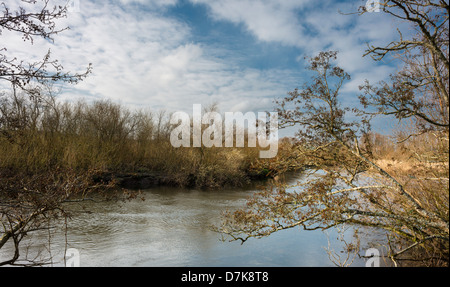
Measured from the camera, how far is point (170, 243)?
29.9 feet

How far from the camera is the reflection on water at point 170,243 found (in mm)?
7816

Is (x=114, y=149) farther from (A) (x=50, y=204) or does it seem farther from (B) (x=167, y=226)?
(A) (x=50, y=204)

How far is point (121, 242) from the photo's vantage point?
9.08 m

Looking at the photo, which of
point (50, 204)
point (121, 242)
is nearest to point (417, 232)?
point (50, 204)

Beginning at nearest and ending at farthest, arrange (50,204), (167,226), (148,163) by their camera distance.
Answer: (50,204), (167,226), (148,163)

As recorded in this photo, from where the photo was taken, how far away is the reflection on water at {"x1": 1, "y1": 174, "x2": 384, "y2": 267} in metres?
7.82

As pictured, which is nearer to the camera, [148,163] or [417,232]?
[417,232]

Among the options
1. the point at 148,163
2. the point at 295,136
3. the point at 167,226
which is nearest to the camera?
the point at 295,136

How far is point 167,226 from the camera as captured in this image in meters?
10.8

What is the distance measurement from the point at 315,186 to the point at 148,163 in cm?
1813
